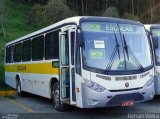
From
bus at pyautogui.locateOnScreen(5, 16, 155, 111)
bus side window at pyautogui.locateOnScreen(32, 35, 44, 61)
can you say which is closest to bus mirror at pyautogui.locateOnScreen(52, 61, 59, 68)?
bus at pyautogui.locateOnScreen(5, 16, 155, 111)

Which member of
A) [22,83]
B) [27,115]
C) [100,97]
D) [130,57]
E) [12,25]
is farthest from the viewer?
[12,25]

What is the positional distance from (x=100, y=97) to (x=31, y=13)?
1686 inches

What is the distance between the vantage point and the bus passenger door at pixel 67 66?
11.0 m

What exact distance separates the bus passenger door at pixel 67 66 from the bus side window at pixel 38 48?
7.76 feet

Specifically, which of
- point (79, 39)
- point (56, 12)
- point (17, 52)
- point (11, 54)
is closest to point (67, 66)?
point (79, 39)

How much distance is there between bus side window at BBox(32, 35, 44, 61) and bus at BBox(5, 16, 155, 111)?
57.5 inches

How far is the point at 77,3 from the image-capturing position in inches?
2493

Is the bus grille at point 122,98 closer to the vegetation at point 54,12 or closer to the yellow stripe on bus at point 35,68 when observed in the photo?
the yellow stripe on bus at point 35,68

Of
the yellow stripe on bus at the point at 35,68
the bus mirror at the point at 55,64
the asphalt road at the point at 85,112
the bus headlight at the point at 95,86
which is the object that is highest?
the bus mirror at the point at 55,64

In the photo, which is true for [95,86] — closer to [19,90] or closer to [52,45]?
[52,45]

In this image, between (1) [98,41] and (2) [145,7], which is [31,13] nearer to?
(2) [145,7]

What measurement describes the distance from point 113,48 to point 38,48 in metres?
4.55

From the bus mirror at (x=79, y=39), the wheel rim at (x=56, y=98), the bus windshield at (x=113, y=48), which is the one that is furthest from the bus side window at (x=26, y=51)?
the bus mirror at (x=79, y=39)

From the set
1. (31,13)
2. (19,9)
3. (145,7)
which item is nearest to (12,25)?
(31,13)
